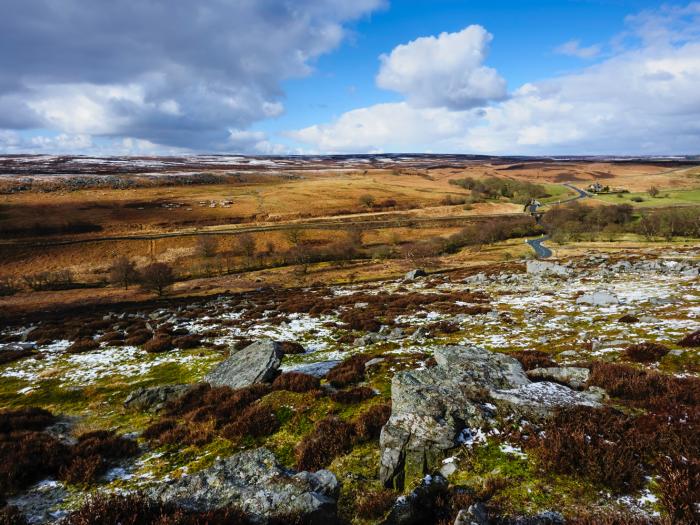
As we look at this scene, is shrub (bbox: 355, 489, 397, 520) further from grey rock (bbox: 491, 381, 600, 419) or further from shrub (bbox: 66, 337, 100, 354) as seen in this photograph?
shrub (bbox: 66, 337, 100, 354)

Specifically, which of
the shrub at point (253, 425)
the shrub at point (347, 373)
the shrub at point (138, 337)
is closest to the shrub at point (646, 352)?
the shrub at point (347, 373)

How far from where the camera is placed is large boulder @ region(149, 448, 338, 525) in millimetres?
6562

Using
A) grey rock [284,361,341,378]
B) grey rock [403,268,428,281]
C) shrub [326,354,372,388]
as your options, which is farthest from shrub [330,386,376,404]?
grey rock [403,268,428,281]

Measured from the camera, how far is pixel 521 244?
105125 mm

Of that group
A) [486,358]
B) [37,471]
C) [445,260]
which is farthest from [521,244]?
[37,471]

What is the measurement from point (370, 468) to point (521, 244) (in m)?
109

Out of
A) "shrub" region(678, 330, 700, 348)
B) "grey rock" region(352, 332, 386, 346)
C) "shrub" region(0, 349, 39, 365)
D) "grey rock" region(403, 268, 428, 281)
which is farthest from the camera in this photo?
"grey rock" region(403, 268, 428, 281)

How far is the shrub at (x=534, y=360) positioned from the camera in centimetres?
1386

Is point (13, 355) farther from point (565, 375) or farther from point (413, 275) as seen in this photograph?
point (413, 275)

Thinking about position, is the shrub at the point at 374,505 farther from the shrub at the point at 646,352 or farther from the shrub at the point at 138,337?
the shrub at the point at 138,337

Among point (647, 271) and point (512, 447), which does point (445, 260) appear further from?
point (512, 447)

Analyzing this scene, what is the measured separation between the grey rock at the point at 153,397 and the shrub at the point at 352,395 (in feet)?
22.0

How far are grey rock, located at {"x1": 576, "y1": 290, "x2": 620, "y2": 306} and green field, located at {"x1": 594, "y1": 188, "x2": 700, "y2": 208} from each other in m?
155

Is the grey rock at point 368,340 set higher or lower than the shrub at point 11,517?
lower
